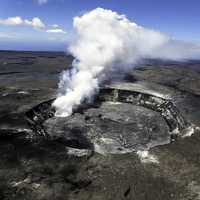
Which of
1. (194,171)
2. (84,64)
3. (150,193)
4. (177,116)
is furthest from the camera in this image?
(84,64)

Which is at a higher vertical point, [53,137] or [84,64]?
[84,64]

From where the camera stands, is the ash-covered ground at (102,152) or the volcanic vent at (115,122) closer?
the ash-covered ground at (102,152)

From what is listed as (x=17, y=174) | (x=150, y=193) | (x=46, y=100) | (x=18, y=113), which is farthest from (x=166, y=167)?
(x=46, y=100)

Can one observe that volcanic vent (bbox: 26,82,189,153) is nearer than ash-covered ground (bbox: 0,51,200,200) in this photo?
No

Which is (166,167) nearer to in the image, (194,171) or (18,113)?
(194,171)
